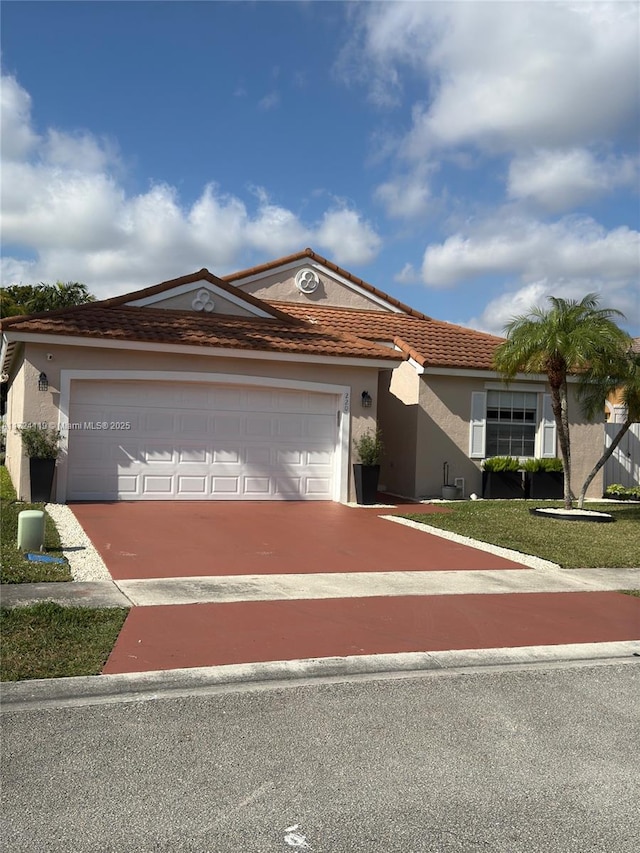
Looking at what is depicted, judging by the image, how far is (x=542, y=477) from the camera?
61.9 ft

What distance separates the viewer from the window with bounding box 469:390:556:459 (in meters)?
18.9

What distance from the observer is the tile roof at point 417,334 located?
732 inches

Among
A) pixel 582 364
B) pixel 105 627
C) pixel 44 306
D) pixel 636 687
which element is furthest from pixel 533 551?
pixel 44 306

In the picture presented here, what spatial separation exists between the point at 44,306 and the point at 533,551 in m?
30.3

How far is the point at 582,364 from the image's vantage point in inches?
576

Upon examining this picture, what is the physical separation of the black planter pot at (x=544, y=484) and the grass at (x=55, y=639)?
1324 centimetres

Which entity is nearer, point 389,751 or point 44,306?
point 389,751

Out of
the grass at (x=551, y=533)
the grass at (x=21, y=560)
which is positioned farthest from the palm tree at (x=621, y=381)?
the grass at (x=21, y=560)

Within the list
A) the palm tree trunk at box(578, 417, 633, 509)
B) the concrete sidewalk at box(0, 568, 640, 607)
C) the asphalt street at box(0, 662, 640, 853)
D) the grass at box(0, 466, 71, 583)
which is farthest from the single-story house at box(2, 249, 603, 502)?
the asphalt street at box(0, 662, 640, 853)

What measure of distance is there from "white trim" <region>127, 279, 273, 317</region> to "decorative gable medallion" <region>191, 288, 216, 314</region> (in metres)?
0.11

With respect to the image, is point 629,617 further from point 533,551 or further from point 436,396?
point 436,396

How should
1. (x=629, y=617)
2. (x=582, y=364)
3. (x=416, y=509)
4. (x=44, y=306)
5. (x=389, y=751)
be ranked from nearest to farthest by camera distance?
1. (x=389, y=751)
2. (x=629, y=617)
3. (x=582, y=364)
4. (x=416, y=509)
5. (x=44, y=306)

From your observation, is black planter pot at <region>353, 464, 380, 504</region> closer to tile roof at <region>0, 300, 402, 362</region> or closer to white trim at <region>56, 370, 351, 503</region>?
white trim at <region>56, 370, 351, 503</region>

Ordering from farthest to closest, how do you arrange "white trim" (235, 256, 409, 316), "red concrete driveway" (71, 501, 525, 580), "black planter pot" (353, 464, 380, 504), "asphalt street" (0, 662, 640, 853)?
"white trim" (235, 256, 409, 316) → "black planter pot" (353, 464, 380, 504) → "red concrete driveway" (71, 501, 525, 580) → "asphalt street" (0, 662, 640, 853)
